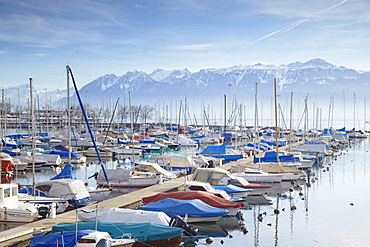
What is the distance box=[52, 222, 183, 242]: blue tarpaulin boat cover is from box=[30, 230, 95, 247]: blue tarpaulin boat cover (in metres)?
1.53

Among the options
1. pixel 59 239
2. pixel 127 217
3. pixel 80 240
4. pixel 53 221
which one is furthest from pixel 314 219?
pixel 59 239

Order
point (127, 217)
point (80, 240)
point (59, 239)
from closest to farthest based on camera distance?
1. point (80, 240)
2. point (59, 239)
3. point (127, 217)

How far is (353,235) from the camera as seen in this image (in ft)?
81.6

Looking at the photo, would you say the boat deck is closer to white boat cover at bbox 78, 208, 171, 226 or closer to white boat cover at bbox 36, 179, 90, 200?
white boat cover at bbox 78, 208, 171, 226

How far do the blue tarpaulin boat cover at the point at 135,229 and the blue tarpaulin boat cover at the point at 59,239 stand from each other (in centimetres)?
153

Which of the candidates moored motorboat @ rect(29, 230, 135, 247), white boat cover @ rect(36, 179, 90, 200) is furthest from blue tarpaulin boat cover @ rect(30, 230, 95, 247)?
white boat cover @ rect(36, 179, 90, 200)

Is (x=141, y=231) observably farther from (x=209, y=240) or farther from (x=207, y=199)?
(x=207, y=199)

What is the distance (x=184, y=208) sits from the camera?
24.4m

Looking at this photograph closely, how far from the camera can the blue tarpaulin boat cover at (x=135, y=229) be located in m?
19.6

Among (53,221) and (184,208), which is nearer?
(53,221)

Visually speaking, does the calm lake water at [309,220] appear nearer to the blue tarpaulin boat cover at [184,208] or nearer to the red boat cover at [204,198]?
the blue tarpaulin boat cover at [184,208]

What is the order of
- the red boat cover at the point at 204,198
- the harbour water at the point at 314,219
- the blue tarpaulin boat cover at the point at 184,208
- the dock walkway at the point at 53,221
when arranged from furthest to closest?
the red boat cover at the point at 204,198 < the blue tarpaulin boat cover at the point at 184,208 < the harbour water at the point at 314,219 < the dock walkway at the point at 53,221

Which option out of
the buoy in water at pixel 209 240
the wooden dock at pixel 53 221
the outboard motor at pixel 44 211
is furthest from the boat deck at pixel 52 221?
the buoy in water at pixel 209 240

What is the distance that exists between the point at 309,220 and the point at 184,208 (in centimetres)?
883
